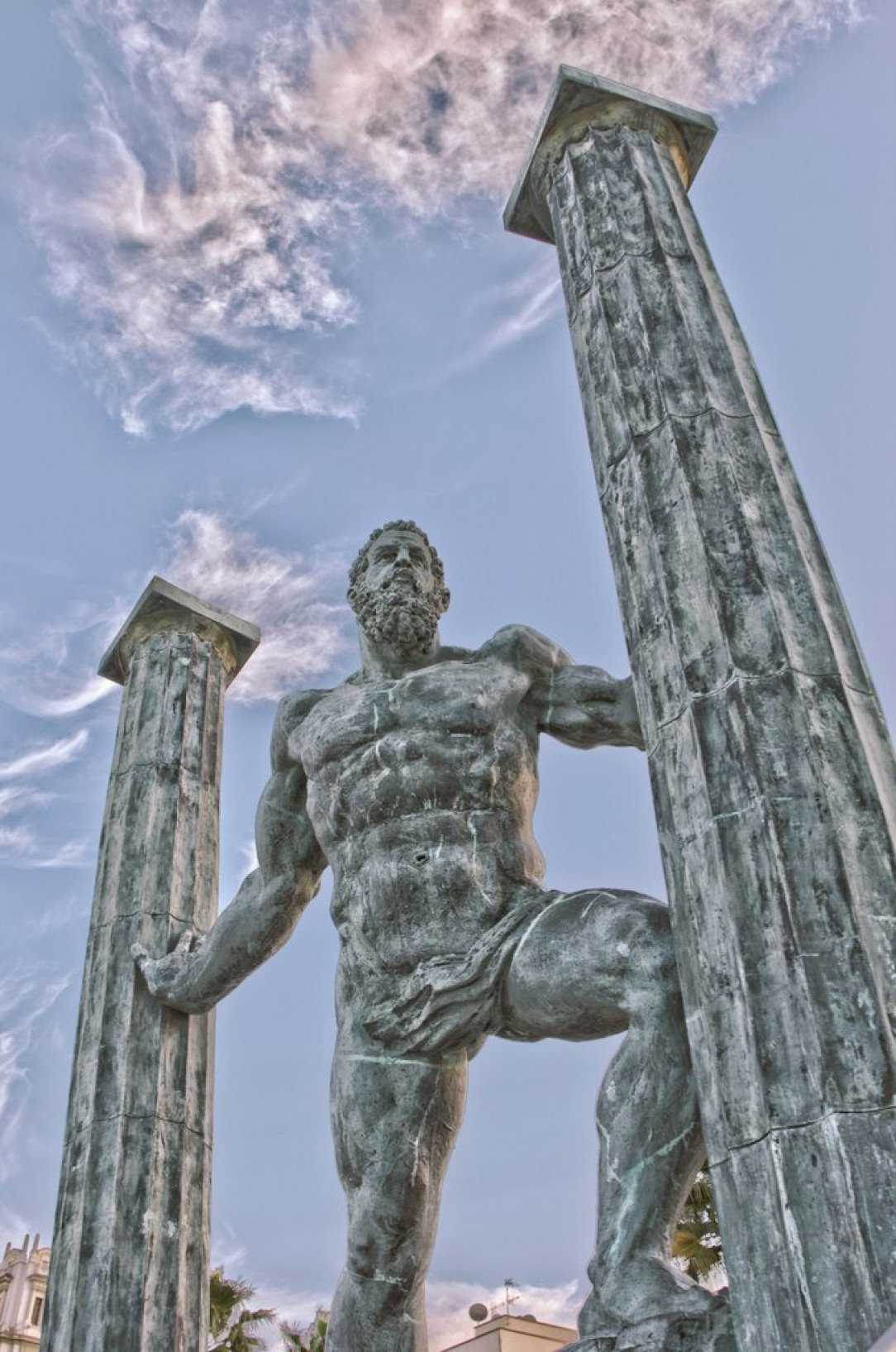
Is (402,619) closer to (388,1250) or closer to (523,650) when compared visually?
(523,650)

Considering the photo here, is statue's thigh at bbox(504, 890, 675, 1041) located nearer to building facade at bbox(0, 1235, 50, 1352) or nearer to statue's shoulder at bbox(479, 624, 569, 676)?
statue's shoulder at bbox(479, 624, 569, 676)

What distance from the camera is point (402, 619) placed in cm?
724

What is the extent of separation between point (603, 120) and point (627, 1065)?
481 cm

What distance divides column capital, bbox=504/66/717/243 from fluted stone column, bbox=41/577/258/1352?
14.0ft

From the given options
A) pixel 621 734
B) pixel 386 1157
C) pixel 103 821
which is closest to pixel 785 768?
pixel 621 734

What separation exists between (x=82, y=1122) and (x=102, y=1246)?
77 cm

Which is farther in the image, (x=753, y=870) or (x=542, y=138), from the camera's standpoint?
(x=542, y=138)

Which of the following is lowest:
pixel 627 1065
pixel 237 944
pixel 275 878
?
pixel 627 1065

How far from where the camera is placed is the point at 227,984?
26.5 feet

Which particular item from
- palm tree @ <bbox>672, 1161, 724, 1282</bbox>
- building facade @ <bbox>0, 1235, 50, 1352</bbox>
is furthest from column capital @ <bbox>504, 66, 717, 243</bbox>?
building facade @ <bbox>0, 1235, 50, 1352</bbox>

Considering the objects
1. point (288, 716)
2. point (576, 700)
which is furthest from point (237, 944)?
point (576, 700)

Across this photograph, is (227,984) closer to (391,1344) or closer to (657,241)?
(391,1344)

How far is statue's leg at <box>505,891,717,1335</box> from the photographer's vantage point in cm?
477

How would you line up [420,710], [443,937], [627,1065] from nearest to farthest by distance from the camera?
[627,1065], [443,937], [420,710]
